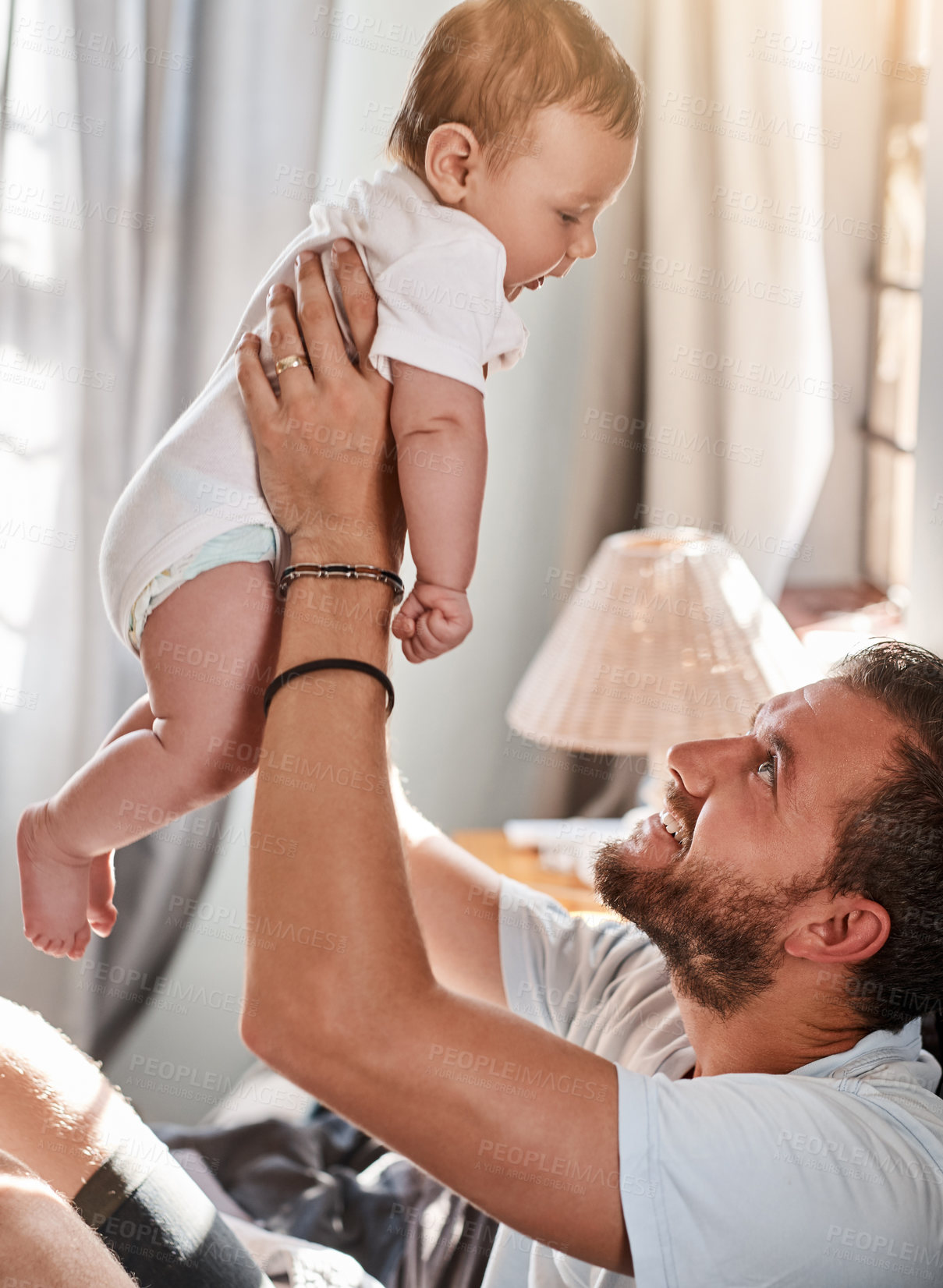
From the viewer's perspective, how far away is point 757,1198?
→ 31.5 inches

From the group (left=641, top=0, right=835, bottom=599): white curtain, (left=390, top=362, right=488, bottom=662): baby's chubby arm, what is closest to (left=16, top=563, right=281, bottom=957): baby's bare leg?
(left=390, top=362, right=488, bottom=662): baby's chubby arm

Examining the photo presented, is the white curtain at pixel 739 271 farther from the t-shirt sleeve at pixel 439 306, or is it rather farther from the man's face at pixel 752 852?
the t-shirt sleeve at pixel 439 306

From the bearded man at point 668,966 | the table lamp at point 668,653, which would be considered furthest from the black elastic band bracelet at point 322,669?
the table lamp at point 668,653

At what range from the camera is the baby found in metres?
0.82

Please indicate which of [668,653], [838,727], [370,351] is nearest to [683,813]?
[838,727]

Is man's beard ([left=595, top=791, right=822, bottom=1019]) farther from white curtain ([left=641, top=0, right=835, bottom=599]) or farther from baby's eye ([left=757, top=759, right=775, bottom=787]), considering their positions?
white curtain ([left=641, top=0, right=835, bottom=599])

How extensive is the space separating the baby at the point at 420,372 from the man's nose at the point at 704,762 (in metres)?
0.31

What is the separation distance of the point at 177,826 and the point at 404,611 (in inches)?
61.0

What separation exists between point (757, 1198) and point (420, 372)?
2.25ft

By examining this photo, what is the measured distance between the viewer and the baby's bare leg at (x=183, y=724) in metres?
0.86

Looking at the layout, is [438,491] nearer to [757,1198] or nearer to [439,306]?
[439,306]

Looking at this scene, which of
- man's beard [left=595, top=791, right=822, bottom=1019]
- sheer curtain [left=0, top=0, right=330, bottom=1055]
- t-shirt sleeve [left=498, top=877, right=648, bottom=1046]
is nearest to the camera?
man's beard [left=595, top=791, right=822, bottom=1019]

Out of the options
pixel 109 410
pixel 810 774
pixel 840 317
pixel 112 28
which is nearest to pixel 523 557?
pixel 840 317

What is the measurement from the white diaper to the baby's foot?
24cm
